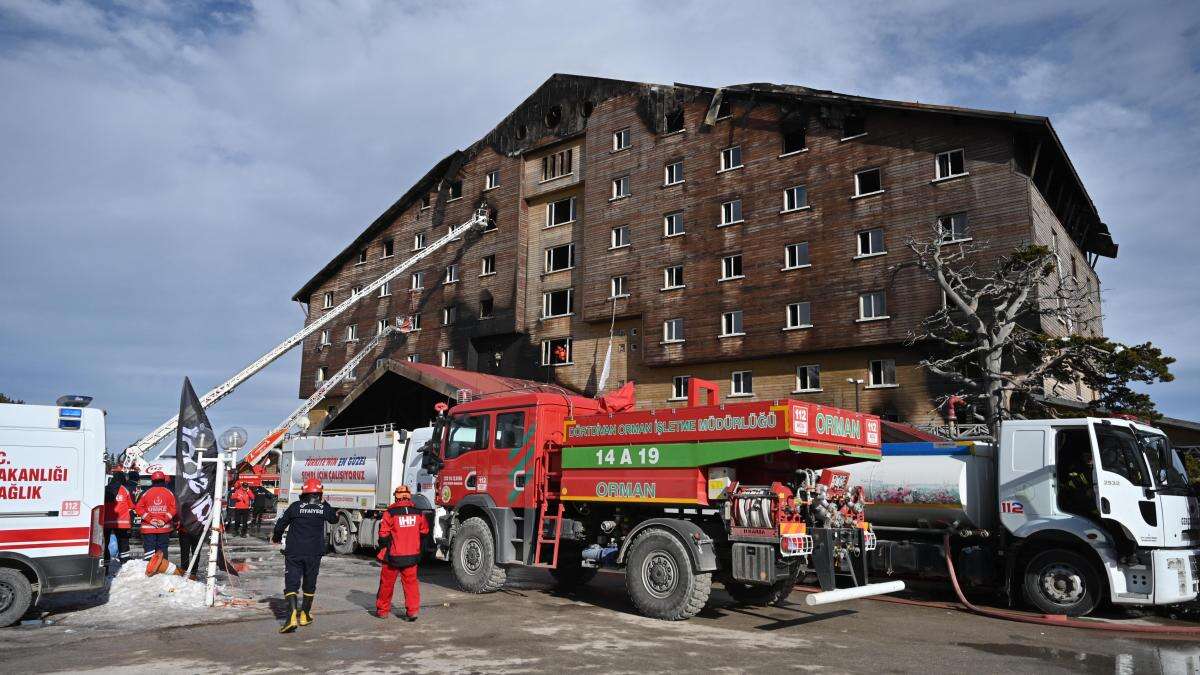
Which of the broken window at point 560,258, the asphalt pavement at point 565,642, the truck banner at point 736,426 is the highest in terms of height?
the broken window at point 560,258

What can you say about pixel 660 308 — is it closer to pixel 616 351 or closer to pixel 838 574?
pixel 616 351

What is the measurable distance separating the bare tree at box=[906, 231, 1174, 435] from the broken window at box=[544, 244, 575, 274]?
16921 millimetres

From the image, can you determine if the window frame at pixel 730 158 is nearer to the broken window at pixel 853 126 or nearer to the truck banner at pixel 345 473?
the broken window at pixel 853 126

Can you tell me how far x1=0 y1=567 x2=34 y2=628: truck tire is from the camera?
9.95m

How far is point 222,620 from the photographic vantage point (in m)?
10.6

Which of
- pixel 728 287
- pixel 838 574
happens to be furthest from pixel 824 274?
pixel 838 574

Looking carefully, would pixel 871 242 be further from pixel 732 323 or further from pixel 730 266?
pixel 732 323

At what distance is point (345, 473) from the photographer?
2158cm

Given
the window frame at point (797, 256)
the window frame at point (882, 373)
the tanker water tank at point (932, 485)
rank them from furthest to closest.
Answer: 1. the window frame at point (797, 256)
2. the window frame at point (882, 373)
3. the tanker water tank at point (932, 485)

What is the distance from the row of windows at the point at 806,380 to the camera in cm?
2865

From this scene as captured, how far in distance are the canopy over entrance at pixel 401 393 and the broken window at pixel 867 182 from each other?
13.3 meters

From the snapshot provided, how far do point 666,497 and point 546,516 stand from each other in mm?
2464

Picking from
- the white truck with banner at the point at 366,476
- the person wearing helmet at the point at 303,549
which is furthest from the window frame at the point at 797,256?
the person wearing helmet at the point at 303,549

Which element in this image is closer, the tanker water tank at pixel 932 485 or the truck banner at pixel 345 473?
the tanker water tank at pixel 932 485
